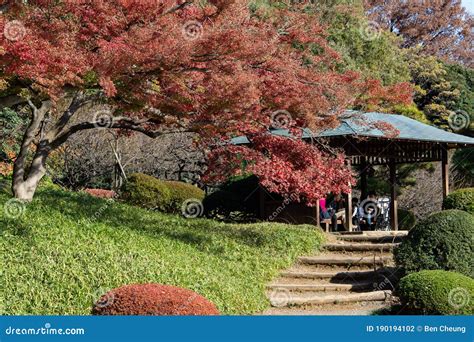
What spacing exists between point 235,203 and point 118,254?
8135mm

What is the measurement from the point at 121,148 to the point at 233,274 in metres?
11.0

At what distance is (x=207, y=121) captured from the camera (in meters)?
11.8

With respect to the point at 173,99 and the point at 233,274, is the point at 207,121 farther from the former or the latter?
the point at 233,274

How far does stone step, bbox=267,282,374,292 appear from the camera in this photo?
40.8ft

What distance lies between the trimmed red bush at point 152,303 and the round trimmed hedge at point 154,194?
10.2 meters

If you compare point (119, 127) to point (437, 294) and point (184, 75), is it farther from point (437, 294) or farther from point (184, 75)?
point (437, 294)

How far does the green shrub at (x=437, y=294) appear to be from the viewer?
356 inches

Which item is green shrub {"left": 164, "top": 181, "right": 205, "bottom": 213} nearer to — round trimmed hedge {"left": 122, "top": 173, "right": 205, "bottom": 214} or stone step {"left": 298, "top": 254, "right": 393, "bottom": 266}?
round trimmed hedge {"left": 122, "top": 173, "right": 205, "bottom": 214}

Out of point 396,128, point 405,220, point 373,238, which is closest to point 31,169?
point 373,238

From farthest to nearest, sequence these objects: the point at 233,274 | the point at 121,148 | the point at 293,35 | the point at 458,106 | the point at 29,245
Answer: the point at 458,106 → the point at 121,148 → the point at 293,35 → the point at 233,274 → the point at 29,245

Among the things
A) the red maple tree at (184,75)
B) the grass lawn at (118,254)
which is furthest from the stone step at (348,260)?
the red maple tree at (184,75)

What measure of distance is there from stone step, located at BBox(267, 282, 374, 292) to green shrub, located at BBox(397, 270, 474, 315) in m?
2.98

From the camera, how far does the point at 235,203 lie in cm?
1850

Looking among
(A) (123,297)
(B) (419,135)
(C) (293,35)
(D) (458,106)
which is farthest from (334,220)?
(D) (458,106)
